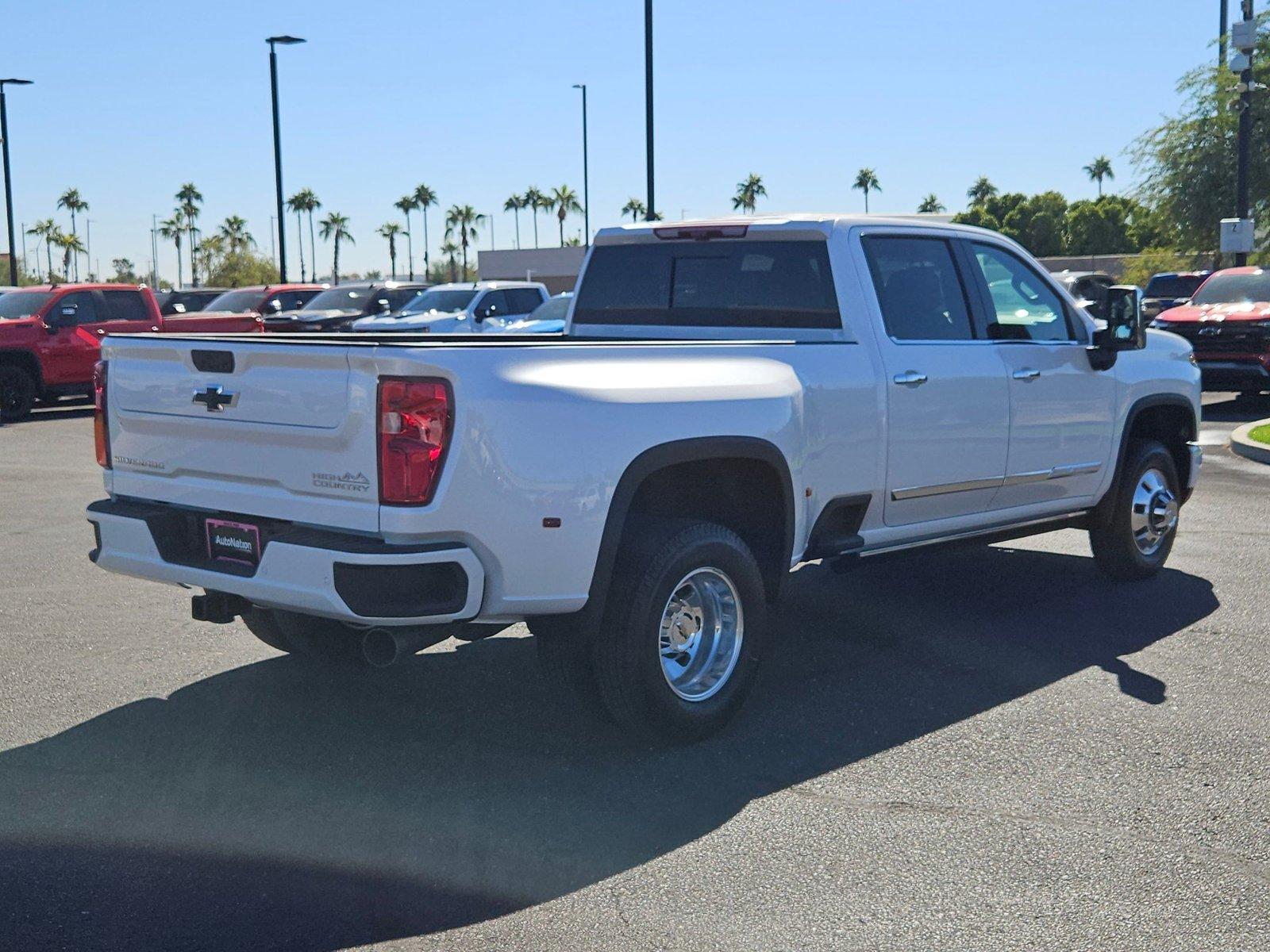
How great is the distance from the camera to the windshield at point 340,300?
1051 inches

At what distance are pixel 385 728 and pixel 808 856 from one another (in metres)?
1.94

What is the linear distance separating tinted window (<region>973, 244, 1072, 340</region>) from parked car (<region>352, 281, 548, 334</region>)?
52.0 ft

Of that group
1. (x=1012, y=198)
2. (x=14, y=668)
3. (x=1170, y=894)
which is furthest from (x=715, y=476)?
(x=1012, y=198)

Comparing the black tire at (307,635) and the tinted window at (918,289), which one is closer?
the black tire at (307,635)

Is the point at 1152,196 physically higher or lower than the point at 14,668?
higher

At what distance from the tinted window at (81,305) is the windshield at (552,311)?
265 inches

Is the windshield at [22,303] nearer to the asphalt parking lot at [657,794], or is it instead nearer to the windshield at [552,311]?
the windshield at [552,311]

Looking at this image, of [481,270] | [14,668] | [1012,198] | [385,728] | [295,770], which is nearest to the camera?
[295,770]

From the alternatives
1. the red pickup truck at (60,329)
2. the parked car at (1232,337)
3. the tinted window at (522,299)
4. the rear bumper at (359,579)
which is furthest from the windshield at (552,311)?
the rear bumper at (359,579)

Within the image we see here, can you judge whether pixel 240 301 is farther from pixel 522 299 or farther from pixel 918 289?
pixel 918 289

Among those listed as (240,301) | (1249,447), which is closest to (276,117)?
(240,301)

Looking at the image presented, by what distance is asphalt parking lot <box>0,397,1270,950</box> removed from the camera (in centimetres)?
397

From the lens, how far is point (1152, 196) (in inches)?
1528

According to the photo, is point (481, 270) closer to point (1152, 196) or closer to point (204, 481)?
point (1152, 196)
